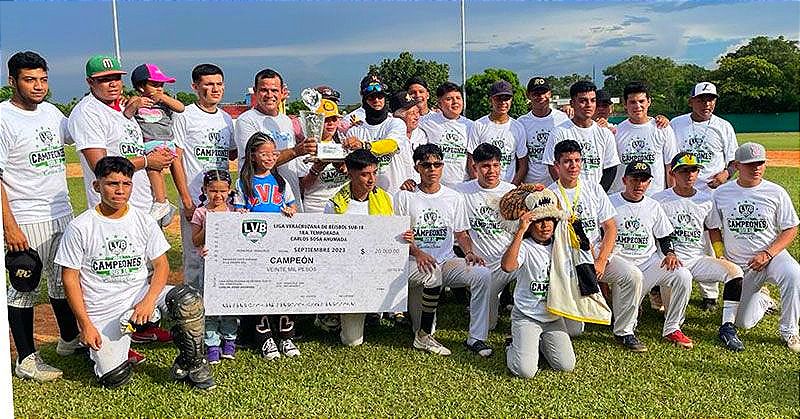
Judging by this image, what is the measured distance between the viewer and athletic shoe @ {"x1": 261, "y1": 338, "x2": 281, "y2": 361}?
17.2 feet

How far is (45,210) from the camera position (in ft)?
16.5

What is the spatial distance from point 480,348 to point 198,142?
9.82 ft

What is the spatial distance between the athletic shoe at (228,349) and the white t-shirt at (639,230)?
3418 mm

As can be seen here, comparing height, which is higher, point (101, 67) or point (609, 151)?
point (101, 67)

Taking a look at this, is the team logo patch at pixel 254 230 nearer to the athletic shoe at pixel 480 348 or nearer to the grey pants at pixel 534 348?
the athletic shoe at pixel 480 348

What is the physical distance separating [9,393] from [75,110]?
2994 millimetres

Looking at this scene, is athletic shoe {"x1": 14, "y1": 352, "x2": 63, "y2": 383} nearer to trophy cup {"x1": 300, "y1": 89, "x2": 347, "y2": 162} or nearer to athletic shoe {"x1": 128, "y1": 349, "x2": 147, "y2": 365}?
athletic shoe {"x1": 128, "y1": 349, "x2": 147, "y2": 365}

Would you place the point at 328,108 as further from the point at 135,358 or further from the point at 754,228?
the point at 754,228

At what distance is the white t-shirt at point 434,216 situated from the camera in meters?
5.71

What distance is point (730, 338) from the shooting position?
5.57 metres

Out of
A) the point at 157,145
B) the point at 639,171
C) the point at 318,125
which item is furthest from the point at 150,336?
the point at 639,171

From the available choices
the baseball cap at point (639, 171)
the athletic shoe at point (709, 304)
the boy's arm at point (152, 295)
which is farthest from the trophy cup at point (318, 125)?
the athletic shoe at point (709, 304)

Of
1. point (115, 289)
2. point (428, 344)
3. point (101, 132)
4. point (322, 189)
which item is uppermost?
point (101, 132)

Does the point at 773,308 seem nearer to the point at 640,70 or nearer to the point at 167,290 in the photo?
the point at 167,290
